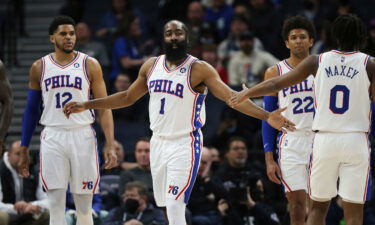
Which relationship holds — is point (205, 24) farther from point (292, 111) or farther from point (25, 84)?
point (292, 111)

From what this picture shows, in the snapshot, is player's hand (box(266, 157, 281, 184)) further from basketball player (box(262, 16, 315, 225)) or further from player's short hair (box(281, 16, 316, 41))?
player's short hair (box(281, 16, 316, 41))

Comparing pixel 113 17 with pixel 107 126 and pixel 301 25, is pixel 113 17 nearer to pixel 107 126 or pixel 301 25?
pixel 107 126

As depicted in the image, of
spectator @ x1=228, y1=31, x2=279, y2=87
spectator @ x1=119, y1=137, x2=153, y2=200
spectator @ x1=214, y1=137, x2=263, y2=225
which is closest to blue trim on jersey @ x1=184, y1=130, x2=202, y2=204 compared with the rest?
spectator @ x1=214, y1=137, x2=263, y2=225

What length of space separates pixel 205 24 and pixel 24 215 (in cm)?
591

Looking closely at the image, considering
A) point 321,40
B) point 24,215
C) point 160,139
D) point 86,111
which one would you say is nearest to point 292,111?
point 160,139

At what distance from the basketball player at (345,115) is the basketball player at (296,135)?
42.6 inches

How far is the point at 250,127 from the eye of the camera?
13992mm

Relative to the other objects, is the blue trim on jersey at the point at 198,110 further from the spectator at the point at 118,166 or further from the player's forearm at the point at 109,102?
the spectator at the point at 118,166

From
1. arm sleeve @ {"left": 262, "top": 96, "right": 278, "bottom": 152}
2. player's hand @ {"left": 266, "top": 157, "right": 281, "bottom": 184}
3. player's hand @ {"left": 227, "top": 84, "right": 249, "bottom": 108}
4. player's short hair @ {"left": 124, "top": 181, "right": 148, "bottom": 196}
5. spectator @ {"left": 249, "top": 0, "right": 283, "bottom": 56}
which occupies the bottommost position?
player's short hair @ {"left": 124, "top": 181, "right": 148, "bottom": 196}

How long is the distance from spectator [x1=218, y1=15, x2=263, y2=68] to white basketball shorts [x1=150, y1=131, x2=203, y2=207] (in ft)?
21.6

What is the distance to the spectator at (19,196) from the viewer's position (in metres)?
11.2

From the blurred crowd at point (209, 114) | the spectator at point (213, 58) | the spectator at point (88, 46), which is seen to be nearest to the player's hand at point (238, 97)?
the blurred crowd at point (209, 114)

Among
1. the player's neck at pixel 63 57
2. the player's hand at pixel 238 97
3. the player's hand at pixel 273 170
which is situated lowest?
the player's hand at pixel 273 170

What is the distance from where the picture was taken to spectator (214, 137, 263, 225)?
11.7 meters
